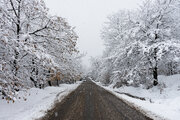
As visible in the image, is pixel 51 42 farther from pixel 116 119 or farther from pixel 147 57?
pixel 147 57

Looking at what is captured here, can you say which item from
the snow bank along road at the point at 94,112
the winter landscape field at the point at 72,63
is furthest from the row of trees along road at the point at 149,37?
the snow bank along road at the point at 94,112

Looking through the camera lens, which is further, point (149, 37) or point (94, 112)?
point (149, 37)

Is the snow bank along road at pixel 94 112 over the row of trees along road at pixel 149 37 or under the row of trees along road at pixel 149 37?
under

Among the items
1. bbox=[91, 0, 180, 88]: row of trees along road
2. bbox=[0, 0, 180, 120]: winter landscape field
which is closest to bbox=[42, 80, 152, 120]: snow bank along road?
bbox=[0, 0, 180, 120]: winter landscape field

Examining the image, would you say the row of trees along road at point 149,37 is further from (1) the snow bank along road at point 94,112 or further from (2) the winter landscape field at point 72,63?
(1) the snow bank along road at point 94,112

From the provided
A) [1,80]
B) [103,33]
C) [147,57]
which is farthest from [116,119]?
[103,33]

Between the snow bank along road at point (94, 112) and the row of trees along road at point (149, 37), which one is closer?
the snow bank along road at point (94, 112)

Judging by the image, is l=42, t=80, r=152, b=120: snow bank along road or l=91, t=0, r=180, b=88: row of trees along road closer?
l=42, t=80, r=152, b=120: snow bank along road

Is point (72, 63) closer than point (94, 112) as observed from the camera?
No

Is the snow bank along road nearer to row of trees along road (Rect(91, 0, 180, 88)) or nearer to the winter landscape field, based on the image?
the winter landscape field

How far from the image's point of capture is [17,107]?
8.27 metres

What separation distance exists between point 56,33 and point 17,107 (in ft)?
16.7

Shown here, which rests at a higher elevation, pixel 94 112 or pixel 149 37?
pixel 149 37

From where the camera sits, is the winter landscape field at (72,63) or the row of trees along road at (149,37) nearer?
the winter landscape field at (72,63)
